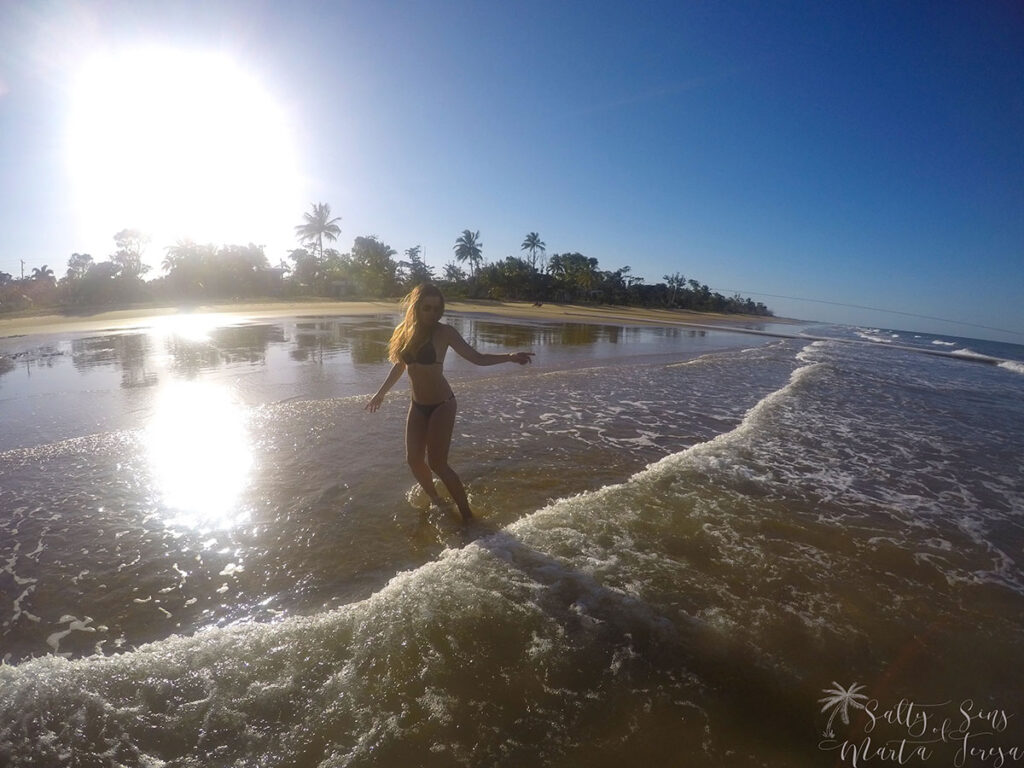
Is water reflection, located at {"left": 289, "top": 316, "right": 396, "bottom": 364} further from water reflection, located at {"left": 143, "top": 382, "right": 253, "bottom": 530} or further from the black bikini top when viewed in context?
the black bikini top

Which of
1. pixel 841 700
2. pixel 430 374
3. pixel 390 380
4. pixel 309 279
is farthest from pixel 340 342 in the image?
pixel 309 279

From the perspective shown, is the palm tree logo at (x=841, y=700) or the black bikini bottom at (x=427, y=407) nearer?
the palm tree logo at (x=841, y=700)

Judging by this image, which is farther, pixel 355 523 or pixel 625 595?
pixel 355 523

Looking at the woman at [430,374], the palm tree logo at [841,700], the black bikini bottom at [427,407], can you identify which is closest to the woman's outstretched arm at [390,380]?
the woman at [430,374]

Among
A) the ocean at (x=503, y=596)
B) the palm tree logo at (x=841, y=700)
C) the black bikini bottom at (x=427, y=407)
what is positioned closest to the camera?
the ocean at (x=503, y=596)

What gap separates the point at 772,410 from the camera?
9109 millimetres

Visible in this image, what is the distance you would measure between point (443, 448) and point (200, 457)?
3427mm

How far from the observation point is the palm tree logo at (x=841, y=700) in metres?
2.41

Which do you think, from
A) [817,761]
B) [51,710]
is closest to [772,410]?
[817,761]

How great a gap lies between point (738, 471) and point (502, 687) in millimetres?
4315

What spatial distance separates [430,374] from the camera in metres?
4.17

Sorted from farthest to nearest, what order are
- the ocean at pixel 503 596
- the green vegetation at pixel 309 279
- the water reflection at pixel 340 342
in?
1. the green vegetation at pixel 309 279
2. the water reflection at pixel 340 342
3. the ocean at pixel 503 596

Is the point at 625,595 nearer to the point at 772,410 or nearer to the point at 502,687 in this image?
the point at 502,687

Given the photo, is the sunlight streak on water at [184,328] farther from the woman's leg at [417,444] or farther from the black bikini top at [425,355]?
the black bikini top at [425,355]
